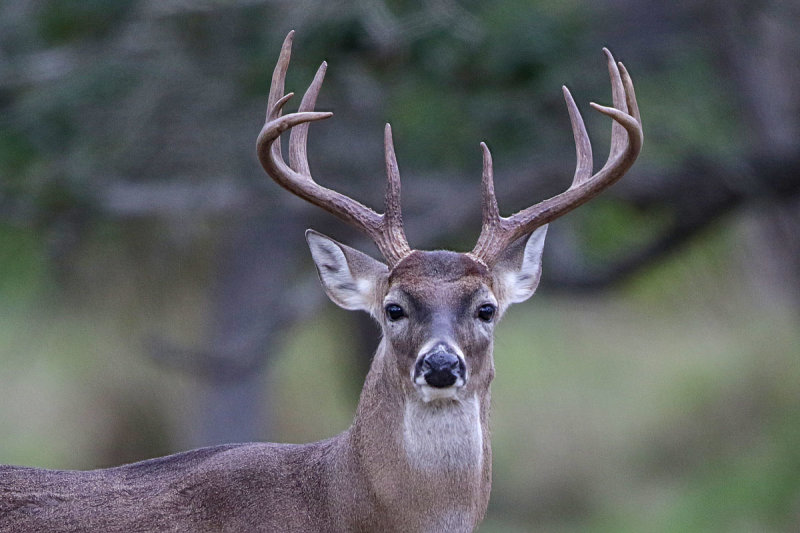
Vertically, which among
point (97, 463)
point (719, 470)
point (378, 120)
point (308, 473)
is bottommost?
point (308, 473)

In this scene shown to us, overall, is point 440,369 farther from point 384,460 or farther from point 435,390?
point 384,460

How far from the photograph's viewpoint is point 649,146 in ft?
47.0

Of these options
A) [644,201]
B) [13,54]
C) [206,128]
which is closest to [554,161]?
[644,201]

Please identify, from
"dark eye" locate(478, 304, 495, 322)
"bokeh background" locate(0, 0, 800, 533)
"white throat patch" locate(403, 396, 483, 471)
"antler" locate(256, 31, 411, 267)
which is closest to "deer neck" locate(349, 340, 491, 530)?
"white throat patch" locate(403, 396, 483, 471)

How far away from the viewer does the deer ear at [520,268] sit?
23.0 feet

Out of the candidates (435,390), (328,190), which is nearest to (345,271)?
(328,190)

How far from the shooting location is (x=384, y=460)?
6.36 metres

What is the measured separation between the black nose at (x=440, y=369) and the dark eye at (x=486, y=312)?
0.45 metres

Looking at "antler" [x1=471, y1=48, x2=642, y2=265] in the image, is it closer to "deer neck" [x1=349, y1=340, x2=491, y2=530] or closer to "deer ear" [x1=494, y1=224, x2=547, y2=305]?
"deer ear" [x1=494, y1=224, x2=547, y2=305]

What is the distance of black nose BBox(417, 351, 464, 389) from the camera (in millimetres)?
6125

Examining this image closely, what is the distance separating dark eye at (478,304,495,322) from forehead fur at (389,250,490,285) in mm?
128

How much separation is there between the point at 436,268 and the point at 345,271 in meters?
0.62

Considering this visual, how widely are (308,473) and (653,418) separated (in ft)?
47.4

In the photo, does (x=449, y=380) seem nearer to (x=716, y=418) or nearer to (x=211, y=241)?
(x=211, y=241)
